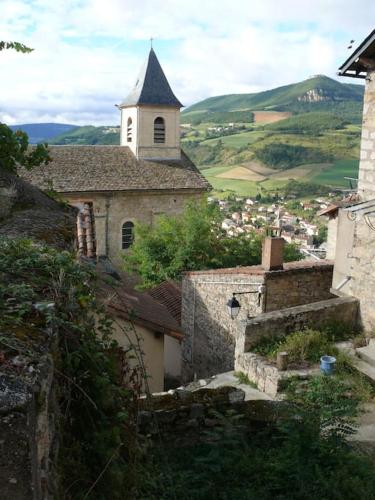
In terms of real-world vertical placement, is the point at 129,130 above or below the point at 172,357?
above

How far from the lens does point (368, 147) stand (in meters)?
10.0

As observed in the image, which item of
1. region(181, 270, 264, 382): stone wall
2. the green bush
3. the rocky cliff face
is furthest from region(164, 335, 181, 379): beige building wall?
the rocky cliff face

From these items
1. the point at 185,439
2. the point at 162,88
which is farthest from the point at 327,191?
the point at 185,439

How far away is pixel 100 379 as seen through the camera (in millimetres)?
2594

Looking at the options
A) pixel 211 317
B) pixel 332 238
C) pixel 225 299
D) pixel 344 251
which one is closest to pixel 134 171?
pixel 332 238

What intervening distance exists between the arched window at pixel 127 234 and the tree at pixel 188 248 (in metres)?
2.43

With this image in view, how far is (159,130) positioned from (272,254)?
17841mm

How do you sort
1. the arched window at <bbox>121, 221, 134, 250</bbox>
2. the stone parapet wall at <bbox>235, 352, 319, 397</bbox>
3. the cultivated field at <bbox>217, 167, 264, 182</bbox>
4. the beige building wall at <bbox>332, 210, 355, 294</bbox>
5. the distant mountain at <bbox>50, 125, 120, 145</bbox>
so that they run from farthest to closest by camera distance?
the cultivated field at <bbox>217, 167, 264, 182</bbox>
the distant mountain at <bbox>50, 125, 120, 145</bbox>
the arched window at <bbox>121, 221, 134, 250</bbox>
the beige building wall at <bbox>332, 210, 355, 294</bbox>
the stone parapet wall at <bbox>235, 352, 319, 397</bbox>

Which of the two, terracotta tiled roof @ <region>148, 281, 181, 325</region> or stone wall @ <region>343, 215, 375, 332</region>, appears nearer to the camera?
stone wall @ <region>343, 215, 375, 332</region>

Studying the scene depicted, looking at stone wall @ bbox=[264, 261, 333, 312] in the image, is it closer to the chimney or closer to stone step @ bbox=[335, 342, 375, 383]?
the chimney

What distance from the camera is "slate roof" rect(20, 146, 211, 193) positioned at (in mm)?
24234

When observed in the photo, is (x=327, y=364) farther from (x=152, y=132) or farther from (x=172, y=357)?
(x=152, y=132)

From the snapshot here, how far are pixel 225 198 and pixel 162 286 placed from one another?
169 feet

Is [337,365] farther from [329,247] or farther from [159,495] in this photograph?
[329,247]
